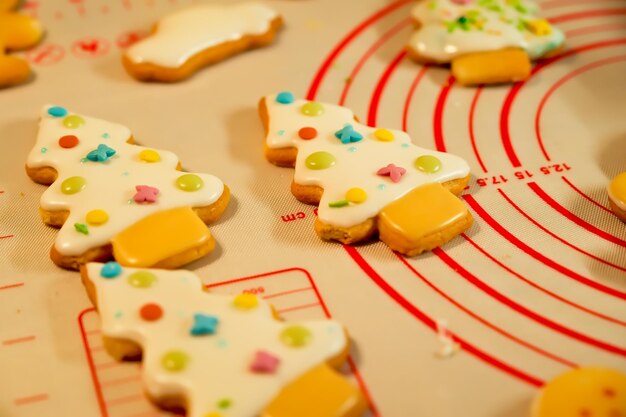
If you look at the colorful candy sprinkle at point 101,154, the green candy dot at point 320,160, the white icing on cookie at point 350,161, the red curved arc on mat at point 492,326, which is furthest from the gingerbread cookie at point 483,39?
the colorful candy sprinkle at point 101,154

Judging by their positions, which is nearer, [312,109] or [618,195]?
[618,195]

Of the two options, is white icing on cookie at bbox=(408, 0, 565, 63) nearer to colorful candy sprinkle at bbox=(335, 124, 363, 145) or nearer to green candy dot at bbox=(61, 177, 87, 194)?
colorful candy sprinkle at bbox=(335, 124, 363, 145)

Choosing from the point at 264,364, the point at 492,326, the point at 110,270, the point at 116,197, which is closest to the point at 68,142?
the point at 116,197

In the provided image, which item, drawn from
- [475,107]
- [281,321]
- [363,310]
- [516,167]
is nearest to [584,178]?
[516,167]

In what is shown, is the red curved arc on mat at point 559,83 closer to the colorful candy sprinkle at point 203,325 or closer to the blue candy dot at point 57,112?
the colorful candy sprinkle at point 203,325

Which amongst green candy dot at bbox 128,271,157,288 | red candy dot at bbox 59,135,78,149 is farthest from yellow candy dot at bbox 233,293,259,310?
red candy dot at bbox 59,135,78,149

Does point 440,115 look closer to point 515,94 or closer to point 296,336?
point 515,94

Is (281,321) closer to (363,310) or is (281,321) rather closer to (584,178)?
(363,310)
